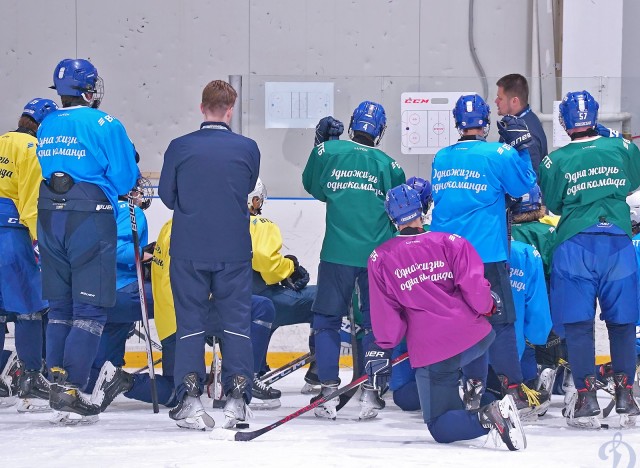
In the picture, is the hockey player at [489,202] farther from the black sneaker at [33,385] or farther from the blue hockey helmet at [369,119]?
the black sneaker at [33,385]

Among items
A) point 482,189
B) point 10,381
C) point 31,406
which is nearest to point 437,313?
point 482,189

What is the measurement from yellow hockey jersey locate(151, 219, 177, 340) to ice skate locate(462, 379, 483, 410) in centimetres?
126

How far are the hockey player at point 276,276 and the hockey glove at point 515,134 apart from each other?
3.84 feet

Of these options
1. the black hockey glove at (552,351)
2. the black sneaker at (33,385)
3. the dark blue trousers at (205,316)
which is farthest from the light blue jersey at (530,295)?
the black sneaker at (33,385)

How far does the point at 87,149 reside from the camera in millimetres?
4855

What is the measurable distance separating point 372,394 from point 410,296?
3.10 feet

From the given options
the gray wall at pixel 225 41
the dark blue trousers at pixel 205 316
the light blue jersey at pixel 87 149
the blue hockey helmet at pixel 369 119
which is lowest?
the dark blue trousers at pixel 205 316

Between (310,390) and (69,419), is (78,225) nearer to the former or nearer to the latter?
(69,419)

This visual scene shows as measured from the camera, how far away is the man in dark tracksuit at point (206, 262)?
4660 mm

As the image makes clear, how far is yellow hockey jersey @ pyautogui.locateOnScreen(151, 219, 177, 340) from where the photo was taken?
509cm

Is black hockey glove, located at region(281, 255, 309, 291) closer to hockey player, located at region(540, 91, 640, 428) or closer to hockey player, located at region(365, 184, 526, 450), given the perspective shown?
hockey player, located at region(540, 91, 640, 428)

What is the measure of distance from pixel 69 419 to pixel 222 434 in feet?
2.50

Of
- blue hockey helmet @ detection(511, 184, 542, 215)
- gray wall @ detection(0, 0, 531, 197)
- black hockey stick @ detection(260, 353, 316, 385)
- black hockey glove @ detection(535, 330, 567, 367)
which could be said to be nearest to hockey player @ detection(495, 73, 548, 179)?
blue hockey helmet @ detection(511, 184, 542, 215)

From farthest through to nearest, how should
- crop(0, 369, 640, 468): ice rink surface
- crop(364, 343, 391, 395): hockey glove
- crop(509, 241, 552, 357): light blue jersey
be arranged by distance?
crop(509, 241, 552, 357): light blue jersey, crop(364, 343, 391, 395): hockey glove, crop(0, 369, 640, 468): ice rink surface
